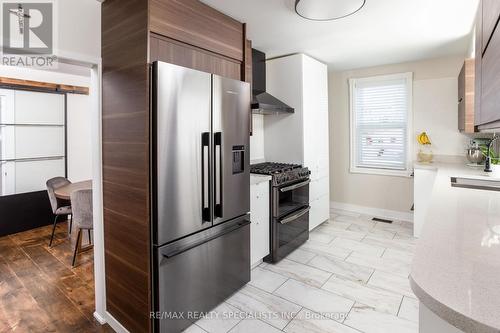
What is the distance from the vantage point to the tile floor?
6.95 feet

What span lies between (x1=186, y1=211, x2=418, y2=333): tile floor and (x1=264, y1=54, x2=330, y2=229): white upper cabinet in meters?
0.77

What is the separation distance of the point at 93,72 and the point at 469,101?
367cm

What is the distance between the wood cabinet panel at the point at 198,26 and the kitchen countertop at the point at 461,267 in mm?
1941

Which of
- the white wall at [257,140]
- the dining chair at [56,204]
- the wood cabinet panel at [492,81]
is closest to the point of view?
the wood cabinet panel at [492,81]

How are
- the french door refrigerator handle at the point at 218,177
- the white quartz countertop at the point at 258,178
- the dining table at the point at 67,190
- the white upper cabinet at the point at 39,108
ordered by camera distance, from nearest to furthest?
the french door refrigerator handle at the point at 218,177 < the white quartz countertop at the point at 258,178 < the dining table at the point at 67,190 < the white upper cabinet at the point at 39,108

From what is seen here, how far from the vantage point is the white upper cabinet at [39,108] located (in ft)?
14.1

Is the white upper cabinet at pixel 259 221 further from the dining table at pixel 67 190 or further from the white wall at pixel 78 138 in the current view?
the white wall at pixel 78 138

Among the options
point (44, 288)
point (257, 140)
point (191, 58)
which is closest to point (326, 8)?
point (191, 58)

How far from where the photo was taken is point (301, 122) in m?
3.69

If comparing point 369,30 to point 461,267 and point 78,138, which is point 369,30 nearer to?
point 461,267

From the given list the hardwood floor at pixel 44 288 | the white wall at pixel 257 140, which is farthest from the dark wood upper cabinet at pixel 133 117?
the white wall at pixel 257 140

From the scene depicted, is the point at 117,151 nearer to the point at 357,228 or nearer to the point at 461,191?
the point at 461,191

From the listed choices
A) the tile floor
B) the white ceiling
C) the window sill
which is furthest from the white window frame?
the tile floor

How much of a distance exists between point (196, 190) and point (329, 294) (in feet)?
4.98
